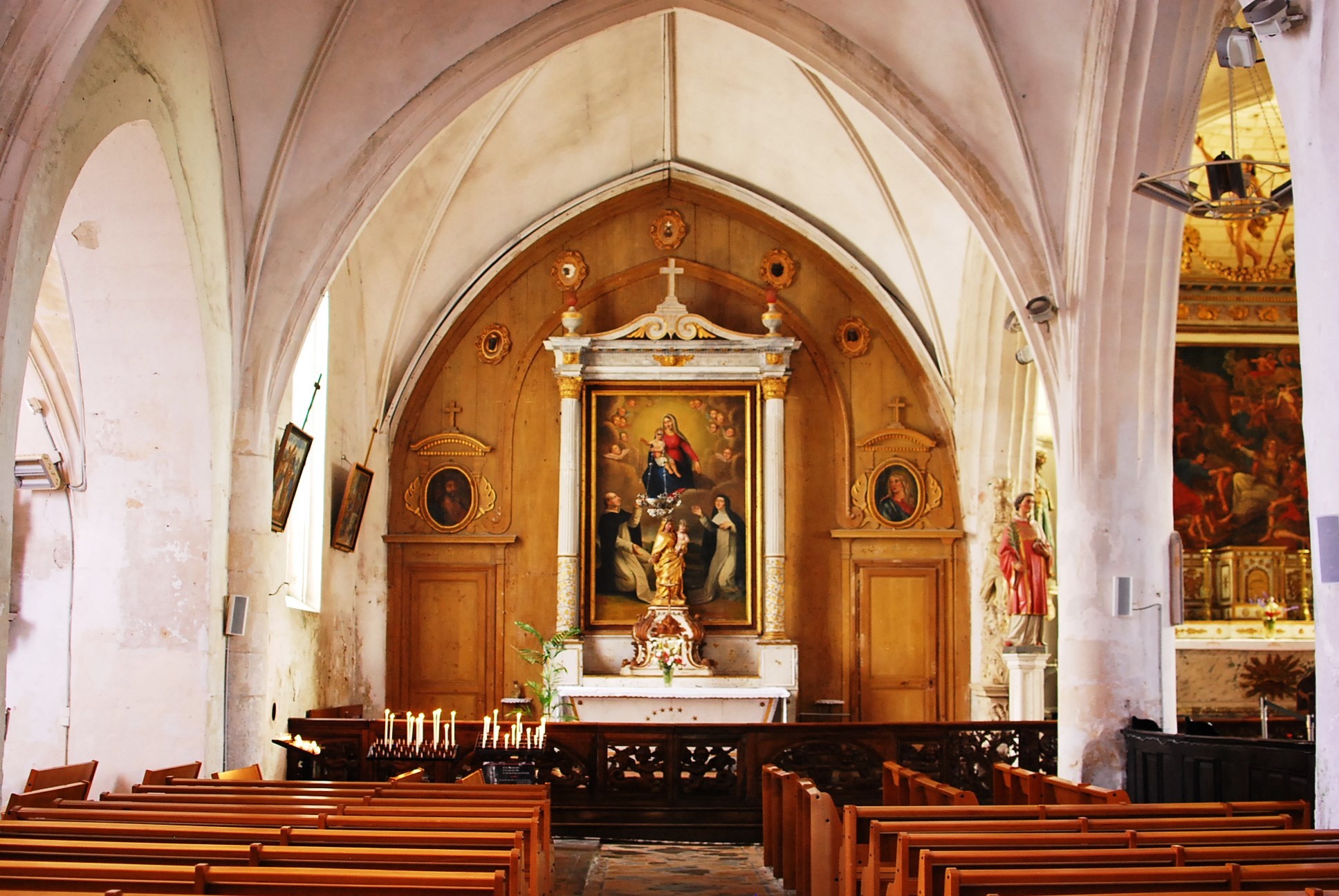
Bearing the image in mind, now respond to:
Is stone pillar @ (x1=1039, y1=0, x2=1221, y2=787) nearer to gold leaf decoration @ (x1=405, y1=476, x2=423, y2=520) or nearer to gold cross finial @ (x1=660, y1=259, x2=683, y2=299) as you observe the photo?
gold cross finial @ (x1=660, y1=259, x2=683, y2=299)

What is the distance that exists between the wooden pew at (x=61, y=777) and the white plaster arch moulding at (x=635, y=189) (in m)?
7.89

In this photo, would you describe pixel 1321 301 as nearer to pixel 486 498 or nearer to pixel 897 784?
pixel 897 784

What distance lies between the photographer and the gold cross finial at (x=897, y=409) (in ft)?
51.4

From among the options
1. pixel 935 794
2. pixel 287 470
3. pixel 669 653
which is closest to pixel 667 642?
pixel 669 653

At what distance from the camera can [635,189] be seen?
16234mm

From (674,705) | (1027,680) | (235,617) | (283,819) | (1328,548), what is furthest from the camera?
(674,705)

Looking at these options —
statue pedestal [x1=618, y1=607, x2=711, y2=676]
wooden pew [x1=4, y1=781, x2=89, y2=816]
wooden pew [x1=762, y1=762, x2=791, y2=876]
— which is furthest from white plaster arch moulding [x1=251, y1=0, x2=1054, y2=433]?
statue pedestal [x1=618, y1=607, x2=711, y2=676]

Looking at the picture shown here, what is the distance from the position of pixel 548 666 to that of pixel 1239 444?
8444mm

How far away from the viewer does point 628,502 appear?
50.9 feet

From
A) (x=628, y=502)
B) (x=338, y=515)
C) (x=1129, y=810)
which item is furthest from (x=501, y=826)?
(x=628, y=502)

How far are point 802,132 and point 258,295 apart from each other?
6.29m

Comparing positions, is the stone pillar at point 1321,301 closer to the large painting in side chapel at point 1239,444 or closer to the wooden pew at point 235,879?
the wooden pew at point 235,879

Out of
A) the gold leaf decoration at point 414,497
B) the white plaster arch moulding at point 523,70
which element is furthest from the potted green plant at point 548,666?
the white plaster arch moulding at point 523,70

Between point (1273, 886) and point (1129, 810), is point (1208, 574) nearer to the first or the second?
point (1129, 810)
